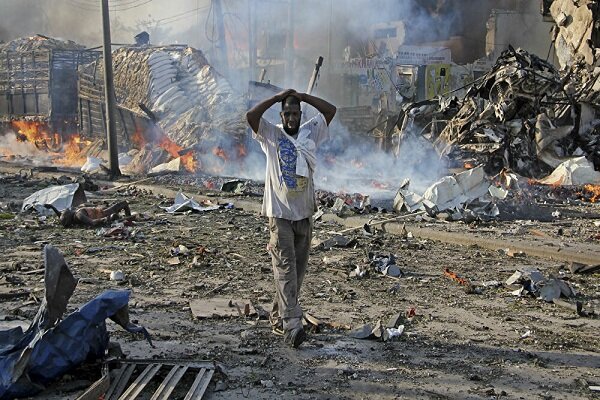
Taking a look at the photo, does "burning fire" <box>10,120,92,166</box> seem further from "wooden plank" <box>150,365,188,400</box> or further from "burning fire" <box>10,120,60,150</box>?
"wooden plank" <box>150,365,188,400</box>

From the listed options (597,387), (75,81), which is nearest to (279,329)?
(597,387)

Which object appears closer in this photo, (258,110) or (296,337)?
(296,337)

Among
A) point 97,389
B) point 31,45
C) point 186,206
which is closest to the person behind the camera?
point 97,389

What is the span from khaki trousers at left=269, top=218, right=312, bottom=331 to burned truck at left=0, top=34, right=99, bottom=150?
63.3 feet

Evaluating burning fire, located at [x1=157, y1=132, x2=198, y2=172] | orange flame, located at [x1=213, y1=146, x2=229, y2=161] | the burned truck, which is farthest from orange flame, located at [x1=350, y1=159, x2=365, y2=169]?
the burned truck

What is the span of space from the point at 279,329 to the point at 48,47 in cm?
2166

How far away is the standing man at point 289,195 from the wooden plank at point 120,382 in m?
1.20

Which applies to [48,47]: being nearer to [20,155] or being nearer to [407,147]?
[20,155]

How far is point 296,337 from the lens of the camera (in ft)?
15.7

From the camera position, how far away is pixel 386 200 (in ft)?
39.8

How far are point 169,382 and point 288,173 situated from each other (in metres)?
1.73

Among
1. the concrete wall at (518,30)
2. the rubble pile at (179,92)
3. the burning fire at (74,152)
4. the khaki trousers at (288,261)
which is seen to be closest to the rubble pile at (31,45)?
the burning fire at (74,152)

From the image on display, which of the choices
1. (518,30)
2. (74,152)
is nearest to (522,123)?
(74,152)

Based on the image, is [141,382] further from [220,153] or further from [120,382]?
[220,153]
